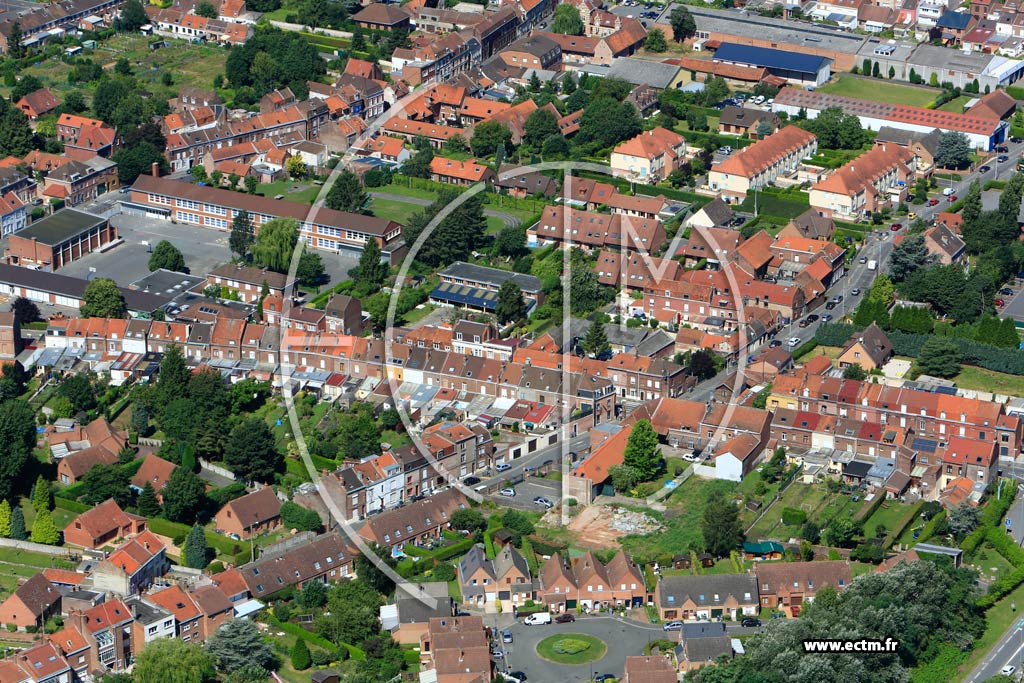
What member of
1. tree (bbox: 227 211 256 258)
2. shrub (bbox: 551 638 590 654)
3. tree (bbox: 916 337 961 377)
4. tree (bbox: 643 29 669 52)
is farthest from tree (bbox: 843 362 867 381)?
tree (bbox: 643 29 669 52)

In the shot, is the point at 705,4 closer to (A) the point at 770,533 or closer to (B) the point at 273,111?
(B) the point at 273,111

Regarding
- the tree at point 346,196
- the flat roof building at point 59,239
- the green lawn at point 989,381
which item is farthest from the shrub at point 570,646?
the flat roof building at point 59,239

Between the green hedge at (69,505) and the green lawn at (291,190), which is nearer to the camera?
the green hedge at (69,505)

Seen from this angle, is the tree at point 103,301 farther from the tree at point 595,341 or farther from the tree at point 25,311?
the tree at point 595,341

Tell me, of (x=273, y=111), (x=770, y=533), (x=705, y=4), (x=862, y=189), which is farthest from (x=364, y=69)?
(x=770, y=533)

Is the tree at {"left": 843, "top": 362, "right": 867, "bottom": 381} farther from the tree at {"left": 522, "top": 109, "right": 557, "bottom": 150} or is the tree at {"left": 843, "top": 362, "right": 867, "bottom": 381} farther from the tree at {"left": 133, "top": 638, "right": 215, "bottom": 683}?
the tree at {"left": 133, "top": 638, "right": 215, "bottom": 683}

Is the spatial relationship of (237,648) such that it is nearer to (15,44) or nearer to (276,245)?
(276,245)

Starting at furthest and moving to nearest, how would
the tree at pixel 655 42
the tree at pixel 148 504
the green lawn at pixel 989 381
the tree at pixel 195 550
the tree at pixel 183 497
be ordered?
1. the tree at pixel 655 42
2. the green lawn at pixel 989 381
3. the tree at pixel 148 504
4. the tree at pixel 183 497
5. the tree at pixel 195 550
